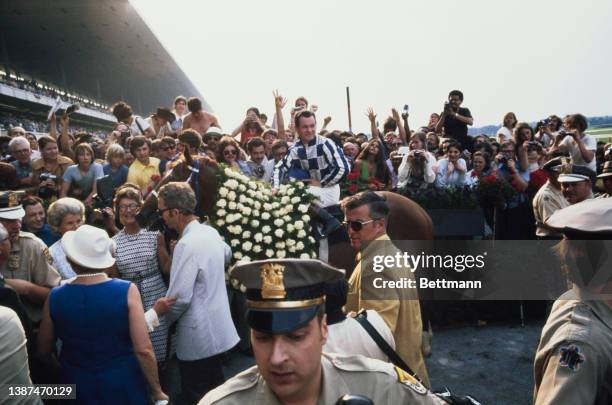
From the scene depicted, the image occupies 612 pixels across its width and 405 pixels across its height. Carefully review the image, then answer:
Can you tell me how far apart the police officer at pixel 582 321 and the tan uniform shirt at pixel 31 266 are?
129 inches

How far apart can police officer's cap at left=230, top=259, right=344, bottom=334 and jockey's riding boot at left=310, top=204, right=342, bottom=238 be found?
3.07 meters

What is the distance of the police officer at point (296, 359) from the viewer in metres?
1.67

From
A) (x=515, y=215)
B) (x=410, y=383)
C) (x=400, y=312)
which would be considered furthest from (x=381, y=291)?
(x=515, y=215)

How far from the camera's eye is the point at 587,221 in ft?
6.22

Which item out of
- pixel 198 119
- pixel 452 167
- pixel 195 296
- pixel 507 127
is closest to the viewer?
pixel 195 296

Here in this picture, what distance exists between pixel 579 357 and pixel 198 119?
8.08m

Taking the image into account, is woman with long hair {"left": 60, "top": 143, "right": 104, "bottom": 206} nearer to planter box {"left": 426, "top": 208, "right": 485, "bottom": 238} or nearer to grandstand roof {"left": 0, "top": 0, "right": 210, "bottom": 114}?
planter box {"left": 426, "top": 208, "right": 485, "bottom": 238}

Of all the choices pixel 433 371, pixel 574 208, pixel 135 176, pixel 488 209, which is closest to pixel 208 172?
pixel 135 176

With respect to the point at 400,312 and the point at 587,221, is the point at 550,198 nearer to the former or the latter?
the point at 400,312

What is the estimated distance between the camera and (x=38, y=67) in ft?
128

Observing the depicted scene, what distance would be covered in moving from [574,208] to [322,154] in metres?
3.74

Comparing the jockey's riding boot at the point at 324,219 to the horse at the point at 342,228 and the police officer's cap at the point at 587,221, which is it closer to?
the horse at the point at 342,228

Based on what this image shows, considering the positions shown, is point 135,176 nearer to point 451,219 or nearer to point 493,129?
point 451,219

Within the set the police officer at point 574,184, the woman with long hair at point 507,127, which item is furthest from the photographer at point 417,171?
the woman with long hair at point 507,127
